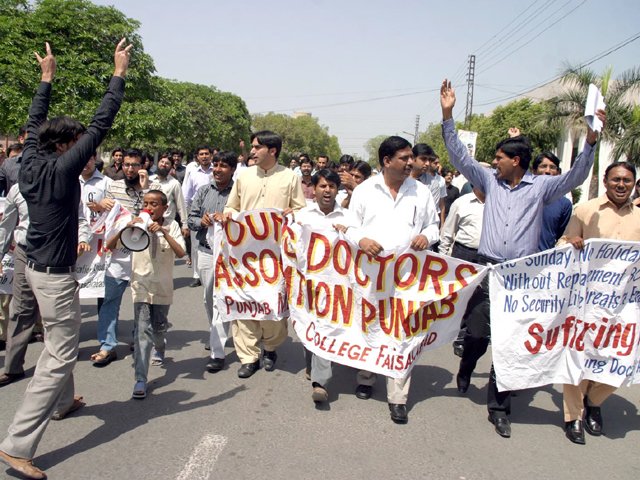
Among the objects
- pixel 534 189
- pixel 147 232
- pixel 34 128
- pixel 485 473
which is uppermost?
pixel 34 128

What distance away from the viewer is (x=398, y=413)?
429 centimetres

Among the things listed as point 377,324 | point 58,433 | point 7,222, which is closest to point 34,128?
point 7,222

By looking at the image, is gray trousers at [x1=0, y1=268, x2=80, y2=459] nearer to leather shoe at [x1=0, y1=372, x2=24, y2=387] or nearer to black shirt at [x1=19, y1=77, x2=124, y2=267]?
black shirt at [x1=19, y1=77, x2=124, y2=267]

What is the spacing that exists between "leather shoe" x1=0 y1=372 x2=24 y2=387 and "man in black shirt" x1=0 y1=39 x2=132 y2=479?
4.58 feet

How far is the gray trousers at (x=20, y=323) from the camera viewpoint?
467 centimetres

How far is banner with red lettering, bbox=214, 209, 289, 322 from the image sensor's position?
17.0ft

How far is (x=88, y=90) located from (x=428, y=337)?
77.4ft

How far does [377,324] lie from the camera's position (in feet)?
15.1

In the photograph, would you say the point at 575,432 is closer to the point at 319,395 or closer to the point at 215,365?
the point at 319,395

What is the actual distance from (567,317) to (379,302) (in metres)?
1.44

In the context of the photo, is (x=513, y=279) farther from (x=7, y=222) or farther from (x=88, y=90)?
(x=88, y=90)

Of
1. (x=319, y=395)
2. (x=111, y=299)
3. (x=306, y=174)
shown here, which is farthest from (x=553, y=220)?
(x=306, y=174)

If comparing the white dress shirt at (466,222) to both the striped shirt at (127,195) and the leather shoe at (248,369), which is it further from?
the striped shirt at (127,195)

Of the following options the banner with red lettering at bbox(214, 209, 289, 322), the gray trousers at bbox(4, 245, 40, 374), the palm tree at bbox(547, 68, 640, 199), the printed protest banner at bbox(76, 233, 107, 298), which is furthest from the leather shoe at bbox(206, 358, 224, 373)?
the palm tree at bbox(547, 68, 640, 199)
